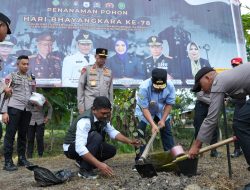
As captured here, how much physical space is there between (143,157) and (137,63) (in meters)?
2.91

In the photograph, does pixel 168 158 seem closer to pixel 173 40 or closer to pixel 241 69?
pixel 241 69

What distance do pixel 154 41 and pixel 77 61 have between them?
56.8 inches

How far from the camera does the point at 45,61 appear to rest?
6277 mm

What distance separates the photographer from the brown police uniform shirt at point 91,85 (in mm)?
4980

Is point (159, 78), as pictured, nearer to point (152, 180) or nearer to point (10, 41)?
point (152, 180)

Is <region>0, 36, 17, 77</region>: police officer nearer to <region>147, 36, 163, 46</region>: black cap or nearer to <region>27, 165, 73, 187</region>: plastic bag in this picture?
<region>147, 36, 163, 46</region>: black cap

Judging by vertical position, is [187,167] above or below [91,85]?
below

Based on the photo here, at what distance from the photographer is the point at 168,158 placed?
4145 millimetres

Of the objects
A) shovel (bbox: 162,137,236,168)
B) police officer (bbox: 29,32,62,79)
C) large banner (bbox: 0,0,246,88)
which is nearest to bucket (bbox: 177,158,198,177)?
shovel (bbox: 162,137,236,168)

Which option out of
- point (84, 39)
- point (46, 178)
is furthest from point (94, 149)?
point (84, 39)

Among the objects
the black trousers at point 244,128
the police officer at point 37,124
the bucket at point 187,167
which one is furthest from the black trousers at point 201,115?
the police officer at point 37,124

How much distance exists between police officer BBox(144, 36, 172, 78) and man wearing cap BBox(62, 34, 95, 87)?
97 cm

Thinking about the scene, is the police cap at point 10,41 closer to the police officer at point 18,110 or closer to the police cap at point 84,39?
the police cap at point 84,39

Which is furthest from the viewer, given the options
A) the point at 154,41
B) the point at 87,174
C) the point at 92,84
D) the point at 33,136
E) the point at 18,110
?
the point at 154,41
